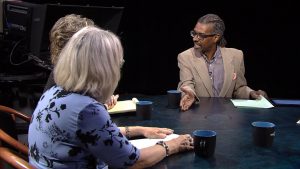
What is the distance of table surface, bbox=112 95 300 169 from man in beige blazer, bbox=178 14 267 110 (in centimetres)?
42

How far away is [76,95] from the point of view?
4.30 feet

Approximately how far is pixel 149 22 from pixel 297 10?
164 cm

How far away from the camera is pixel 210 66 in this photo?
3.09 metres

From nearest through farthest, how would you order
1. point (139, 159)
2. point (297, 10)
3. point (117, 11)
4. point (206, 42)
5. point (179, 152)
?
1. point (139, 159)
2. point (179, 152)
3. point (117, 11)
4. point (206, 42)
5. point (297, 10)

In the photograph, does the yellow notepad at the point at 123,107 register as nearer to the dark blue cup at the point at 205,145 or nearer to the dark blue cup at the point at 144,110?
the dark blue cup at the point at 144,110

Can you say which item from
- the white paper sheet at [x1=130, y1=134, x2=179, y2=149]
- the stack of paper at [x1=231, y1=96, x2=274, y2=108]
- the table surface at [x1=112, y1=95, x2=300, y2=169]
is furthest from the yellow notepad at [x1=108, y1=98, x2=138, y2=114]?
the stack of paper at [x1=231, y1=96, x2=274, y2=108]

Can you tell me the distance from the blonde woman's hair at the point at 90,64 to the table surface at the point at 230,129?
1.26ft

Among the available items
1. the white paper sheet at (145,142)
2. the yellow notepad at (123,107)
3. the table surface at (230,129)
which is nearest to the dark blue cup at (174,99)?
the table surface at (230,129)

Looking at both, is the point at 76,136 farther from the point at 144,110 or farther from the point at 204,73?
the point at 204,73

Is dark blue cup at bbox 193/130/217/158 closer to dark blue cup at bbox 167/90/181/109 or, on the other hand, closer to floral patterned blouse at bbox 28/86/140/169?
floral patterned blouse at bbox 28/86/140/169

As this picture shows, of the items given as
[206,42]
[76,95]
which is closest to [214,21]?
[206,42]

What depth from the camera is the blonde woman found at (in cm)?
127

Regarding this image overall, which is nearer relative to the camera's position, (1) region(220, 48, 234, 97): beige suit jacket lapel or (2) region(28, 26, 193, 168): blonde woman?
(2) region(28, 26, 193, 168): blonde woman

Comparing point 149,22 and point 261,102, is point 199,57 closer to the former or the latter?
point 261,102
